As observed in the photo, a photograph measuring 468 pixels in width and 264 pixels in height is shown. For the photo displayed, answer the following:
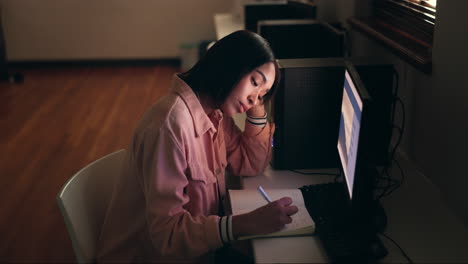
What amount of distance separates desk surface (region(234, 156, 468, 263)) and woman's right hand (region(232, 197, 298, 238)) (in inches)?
1.1

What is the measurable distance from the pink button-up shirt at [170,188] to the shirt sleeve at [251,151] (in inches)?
2.4

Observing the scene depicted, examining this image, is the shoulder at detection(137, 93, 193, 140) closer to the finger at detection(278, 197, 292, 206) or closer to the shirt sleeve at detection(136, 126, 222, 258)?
the shirt sleeve at detection(136, 126, 222, 258)

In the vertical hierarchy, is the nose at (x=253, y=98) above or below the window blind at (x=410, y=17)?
below

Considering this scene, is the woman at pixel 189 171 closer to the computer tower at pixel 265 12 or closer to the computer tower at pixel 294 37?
the computer tower at pixel 294 37

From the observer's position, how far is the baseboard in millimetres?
5672

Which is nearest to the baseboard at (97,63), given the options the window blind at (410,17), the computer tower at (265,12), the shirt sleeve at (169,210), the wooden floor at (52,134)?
the wooden floor at (52,134)

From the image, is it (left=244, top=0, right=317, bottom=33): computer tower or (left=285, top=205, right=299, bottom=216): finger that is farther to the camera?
(left=244, top=0, right=317, bottom=33): computer tower

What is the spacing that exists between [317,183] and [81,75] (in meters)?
4.27

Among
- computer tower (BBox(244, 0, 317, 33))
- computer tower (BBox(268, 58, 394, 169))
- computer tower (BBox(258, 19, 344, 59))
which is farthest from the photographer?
computer tower (BBox(244, 0, 317, 33))

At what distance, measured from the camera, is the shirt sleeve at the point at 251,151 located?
5.58 feet

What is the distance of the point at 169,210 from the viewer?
52.1 inches

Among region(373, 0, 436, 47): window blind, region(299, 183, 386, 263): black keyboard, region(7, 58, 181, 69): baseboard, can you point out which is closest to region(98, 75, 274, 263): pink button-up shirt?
region(299, 183, 386, 263): black keyboard

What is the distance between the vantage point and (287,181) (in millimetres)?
1672

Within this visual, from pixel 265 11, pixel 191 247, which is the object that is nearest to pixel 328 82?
pixel 191 247
